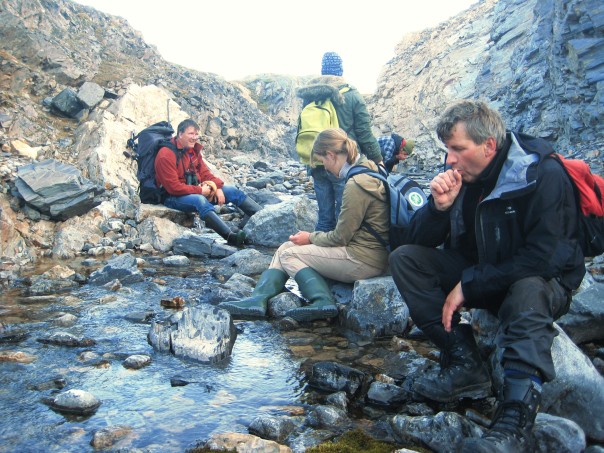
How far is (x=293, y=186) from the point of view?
1822 cm

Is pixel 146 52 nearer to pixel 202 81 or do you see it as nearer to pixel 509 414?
pixel 202 81

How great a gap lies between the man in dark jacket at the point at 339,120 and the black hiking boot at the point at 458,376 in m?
4.14

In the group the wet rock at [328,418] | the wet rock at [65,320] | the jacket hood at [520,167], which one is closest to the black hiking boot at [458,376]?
the wet rock at [328,418]

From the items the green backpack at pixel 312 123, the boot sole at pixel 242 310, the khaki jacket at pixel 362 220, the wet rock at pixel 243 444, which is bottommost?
the wet rock at pixel 243 444

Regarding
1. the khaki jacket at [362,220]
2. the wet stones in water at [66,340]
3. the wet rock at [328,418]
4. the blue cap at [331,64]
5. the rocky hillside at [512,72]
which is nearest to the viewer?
the wet rock at [328,418]

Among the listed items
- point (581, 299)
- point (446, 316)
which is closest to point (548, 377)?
point (446, 316)

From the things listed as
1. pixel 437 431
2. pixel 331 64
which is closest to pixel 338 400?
pixel 437 431

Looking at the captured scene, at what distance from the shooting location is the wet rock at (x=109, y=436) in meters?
3.18

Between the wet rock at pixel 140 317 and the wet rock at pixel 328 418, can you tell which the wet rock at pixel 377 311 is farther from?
the wet rock at pixel 140 317

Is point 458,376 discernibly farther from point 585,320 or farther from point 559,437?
point 585,320

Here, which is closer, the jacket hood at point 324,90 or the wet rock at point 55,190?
the jacket hood at point 324,90

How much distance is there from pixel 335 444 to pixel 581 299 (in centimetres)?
284

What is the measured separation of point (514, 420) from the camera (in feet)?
9.74

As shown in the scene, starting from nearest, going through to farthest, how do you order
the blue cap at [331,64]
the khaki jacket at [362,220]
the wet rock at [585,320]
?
the wet rock at [585,320] < the khaki jacket at [362,220] < the blue cap at [331,64]
